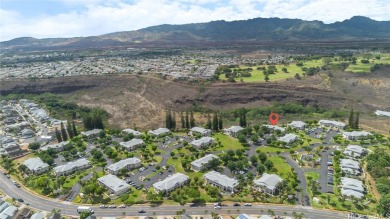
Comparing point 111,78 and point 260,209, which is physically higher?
point 111,78

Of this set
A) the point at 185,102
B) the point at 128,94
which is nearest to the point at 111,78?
the point at 128,94

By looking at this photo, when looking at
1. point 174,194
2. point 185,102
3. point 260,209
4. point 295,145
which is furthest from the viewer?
point 185,102

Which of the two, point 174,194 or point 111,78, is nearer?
point 174,194

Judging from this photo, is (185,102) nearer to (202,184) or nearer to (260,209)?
(202,184)

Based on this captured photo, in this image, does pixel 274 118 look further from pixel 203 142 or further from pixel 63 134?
pixel 63 134

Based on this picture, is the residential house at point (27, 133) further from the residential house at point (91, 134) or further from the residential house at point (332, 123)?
the residential house at point (332, 123)

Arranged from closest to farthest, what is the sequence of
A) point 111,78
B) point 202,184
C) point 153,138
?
point 202,184 → point 153,138 → point 111,78

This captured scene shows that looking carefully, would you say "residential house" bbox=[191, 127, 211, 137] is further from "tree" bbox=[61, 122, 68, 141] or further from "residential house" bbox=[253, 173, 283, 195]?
"tree" bbox=[61, 122, 68, 141]
